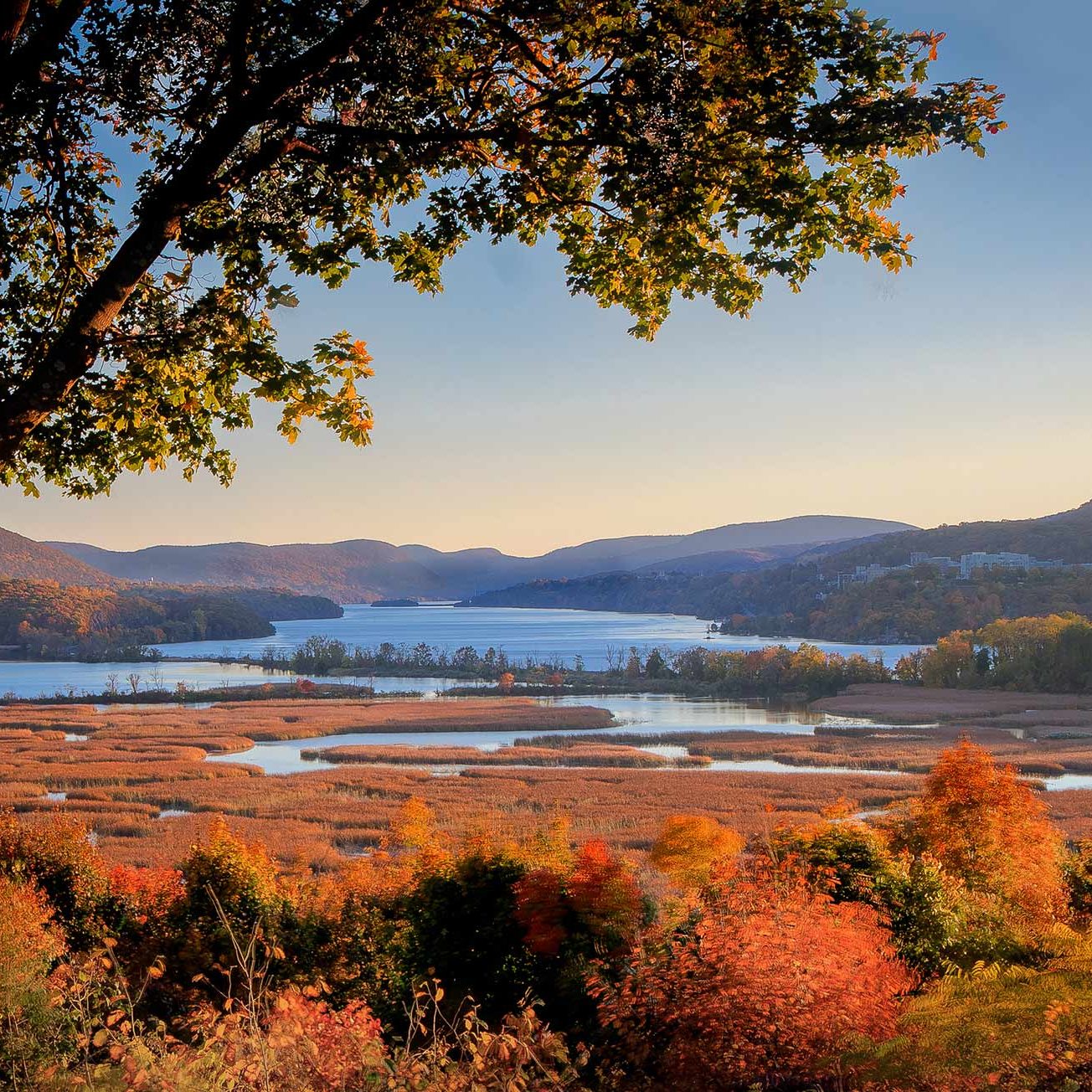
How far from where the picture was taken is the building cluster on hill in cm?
15925

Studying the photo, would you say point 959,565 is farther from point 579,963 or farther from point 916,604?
point 579,963

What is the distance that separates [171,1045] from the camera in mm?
7359

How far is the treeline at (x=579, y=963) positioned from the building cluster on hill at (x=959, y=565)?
15522 centimetres

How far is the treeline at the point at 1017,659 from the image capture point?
288 feet

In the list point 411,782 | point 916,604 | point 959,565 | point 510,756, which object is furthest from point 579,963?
point 959,565

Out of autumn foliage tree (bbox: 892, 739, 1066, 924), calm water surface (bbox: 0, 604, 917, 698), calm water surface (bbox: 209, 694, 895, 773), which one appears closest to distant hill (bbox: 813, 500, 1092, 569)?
calm water surface (bbox: 0, 604, 917, 698)

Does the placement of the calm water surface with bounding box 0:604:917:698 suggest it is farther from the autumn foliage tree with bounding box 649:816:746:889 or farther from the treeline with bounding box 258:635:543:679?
the autumn foliage tree with bounding box 649:816:746:889

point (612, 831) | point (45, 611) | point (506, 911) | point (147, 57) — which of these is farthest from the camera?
→ point (45, 611)

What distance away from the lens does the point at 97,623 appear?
163750 millimetres

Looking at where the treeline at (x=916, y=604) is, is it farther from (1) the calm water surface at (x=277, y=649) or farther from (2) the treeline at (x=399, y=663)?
(2) the treeline at (x=399, y=663)

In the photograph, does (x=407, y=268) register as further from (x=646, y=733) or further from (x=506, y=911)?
(x=646, y=733)

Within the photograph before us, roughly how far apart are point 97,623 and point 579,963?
561 ft

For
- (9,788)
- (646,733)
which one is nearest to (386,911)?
(9,788)

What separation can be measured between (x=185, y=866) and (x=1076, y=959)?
1189 centimetres
